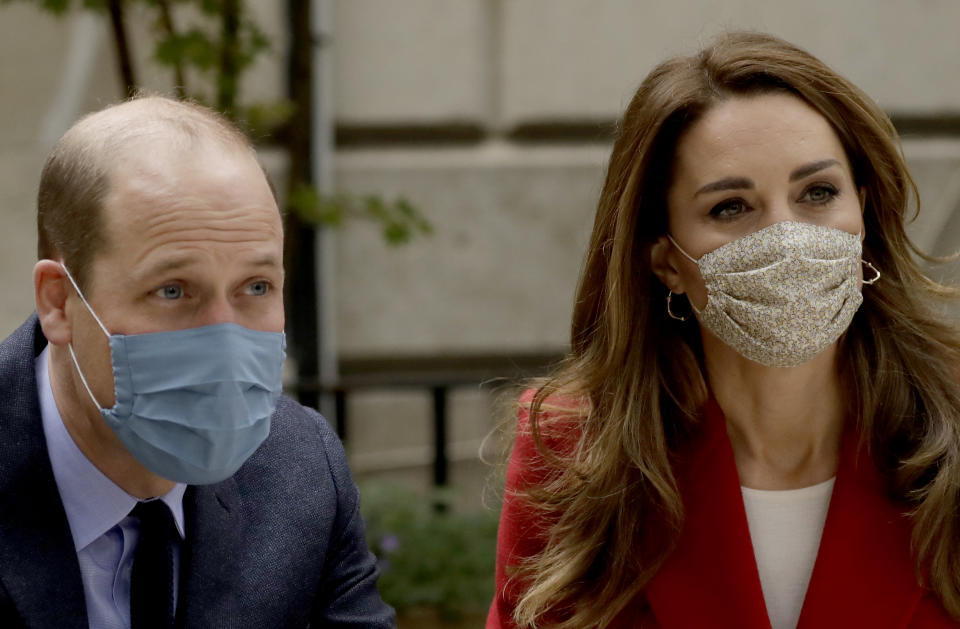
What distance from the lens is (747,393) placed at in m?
2.74

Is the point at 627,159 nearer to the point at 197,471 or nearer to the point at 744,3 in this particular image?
the point at 197,471

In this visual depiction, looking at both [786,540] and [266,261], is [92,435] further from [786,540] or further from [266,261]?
[786,540]

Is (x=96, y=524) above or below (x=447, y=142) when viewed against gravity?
above

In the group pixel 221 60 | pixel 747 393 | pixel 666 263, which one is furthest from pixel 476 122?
pixel 747 393

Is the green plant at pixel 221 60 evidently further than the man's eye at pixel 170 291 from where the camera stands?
Yes

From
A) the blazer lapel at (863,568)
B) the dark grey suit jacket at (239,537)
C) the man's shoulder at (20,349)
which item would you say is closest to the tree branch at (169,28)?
the dark grey suit jacket at (239,537)

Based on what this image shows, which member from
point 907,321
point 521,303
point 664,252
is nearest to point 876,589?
point 907,321

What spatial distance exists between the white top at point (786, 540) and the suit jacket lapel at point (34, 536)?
1.37 m

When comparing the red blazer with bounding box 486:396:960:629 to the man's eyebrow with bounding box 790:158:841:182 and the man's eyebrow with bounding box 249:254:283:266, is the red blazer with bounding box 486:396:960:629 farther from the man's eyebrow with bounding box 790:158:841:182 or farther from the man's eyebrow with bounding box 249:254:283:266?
the man's eyebrow with bounding box 249:254:283:266

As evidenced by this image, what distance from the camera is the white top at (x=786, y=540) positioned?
2654 millimetres

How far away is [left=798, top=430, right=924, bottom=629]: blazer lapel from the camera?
100 inches

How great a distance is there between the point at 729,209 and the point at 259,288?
97 cm

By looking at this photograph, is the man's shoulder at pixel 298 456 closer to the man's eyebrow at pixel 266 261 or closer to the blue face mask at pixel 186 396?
the blue face mask at pixel 186 396

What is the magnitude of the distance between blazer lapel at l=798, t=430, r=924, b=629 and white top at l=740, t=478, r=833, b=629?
6cm
